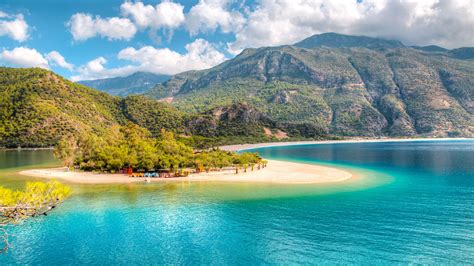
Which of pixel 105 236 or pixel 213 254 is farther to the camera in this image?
pixel 105 236

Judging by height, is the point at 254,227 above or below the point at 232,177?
below

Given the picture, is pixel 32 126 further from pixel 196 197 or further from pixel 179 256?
pixel 179 256

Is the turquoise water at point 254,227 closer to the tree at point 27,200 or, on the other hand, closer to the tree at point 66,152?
the tree at point 27,200

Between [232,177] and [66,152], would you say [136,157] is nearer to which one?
[66,152]

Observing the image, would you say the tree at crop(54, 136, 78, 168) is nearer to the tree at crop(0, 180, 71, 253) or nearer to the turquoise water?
the turquoise water

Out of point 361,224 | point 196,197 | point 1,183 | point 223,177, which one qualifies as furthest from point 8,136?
point 361,224

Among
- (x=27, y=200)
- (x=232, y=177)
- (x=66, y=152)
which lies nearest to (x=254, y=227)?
(x=27, y=200)

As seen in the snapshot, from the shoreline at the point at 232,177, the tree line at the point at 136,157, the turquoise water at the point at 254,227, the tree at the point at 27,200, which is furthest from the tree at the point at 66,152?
the tree at the point at 27,200
